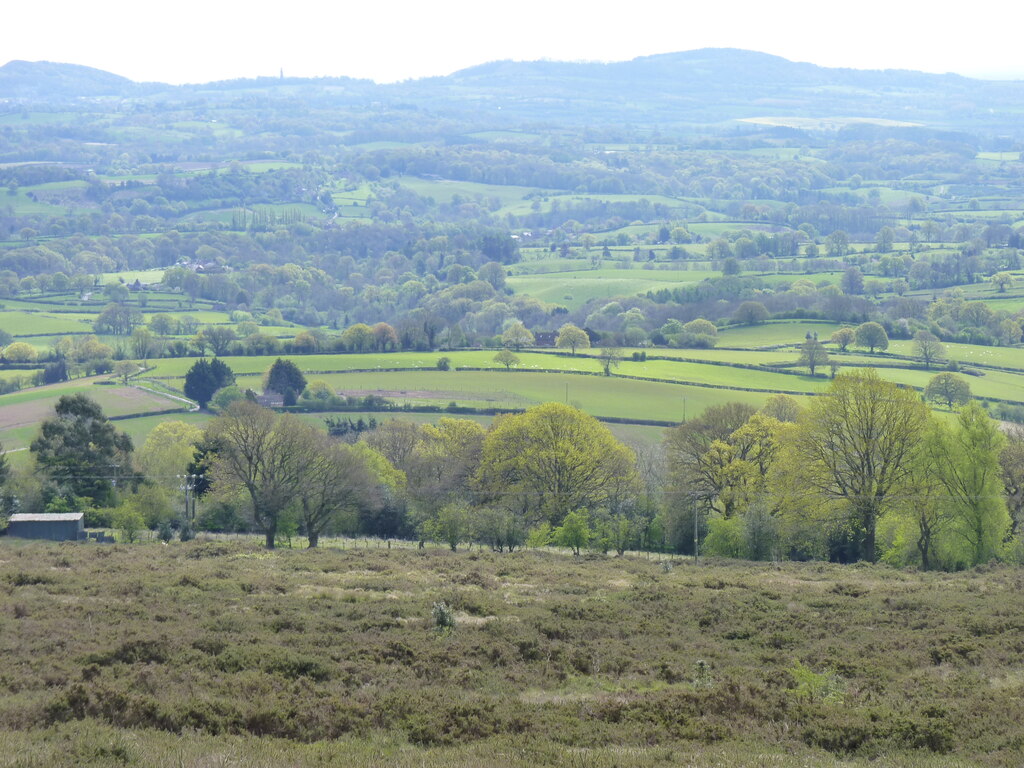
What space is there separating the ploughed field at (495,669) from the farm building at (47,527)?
1243 centimetres

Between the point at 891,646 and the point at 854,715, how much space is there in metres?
5.50

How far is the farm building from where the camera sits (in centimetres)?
4141

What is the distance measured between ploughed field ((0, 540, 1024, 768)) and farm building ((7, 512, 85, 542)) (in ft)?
40.8

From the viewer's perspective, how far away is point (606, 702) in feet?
54.7

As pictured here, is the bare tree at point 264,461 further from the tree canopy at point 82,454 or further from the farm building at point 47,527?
the tree canopy at point 82,454

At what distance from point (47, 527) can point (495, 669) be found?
92.0 feet

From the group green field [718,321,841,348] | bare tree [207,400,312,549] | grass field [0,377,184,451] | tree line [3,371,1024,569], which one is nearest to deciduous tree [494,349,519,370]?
green field [718,321,841,348]

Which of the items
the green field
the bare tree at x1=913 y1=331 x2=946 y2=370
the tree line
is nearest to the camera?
the tree line

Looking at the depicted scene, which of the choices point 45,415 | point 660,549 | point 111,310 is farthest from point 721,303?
point 660,549

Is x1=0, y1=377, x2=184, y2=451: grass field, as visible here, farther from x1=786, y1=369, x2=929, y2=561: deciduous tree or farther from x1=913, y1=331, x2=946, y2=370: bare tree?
x1=913, y1=331, x2=946, y2=370: bare tree

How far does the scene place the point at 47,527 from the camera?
1642 inches

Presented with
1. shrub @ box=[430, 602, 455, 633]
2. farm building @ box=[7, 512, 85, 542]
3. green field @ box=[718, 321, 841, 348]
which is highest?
shrub @ box=[430, 602, 455, 633]

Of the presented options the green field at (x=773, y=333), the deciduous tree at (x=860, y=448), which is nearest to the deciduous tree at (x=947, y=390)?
the green field at (x=773, y=333)

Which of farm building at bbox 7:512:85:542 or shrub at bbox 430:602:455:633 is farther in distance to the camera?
farm building at bbox 7:512:85:542
